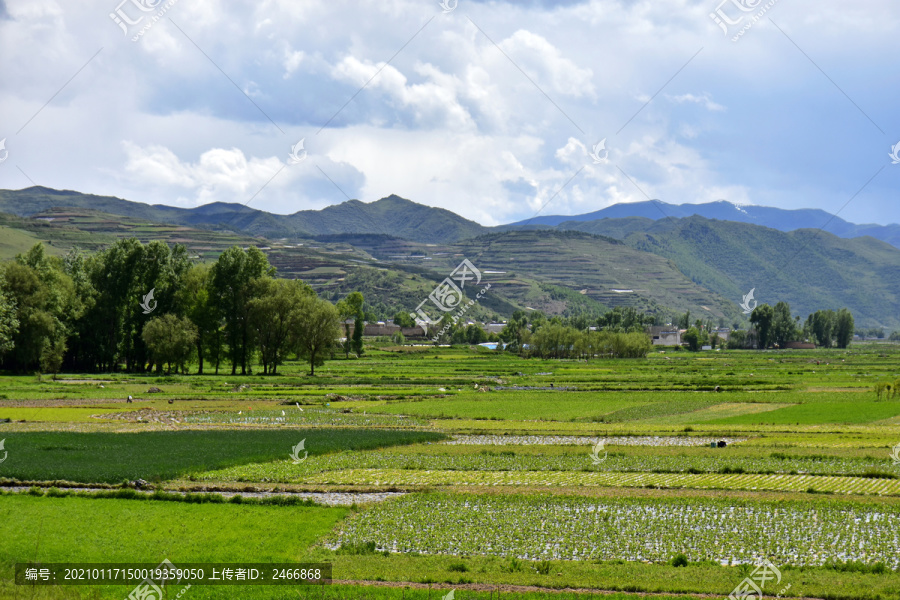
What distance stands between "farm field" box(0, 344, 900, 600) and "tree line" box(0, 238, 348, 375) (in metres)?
40.0

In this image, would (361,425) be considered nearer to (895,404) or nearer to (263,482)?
(263,482)

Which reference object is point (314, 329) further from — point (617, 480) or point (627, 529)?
point (627, 529)

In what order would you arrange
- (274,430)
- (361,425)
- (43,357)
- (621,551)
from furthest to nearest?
1. (43,357)
2. (361,425)
3. (274,430)
4. (621,551)

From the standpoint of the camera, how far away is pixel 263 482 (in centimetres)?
3347

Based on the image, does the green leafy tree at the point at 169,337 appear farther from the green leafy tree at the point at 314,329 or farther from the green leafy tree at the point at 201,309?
the green leafy tree at the point at 314,329

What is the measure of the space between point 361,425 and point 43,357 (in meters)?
60.2

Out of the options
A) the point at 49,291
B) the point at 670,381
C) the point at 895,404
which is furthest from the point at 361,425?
the point at 49,291

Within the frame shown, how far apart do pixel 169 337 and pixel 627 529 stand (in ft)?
284

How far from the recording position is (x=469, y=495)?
3020cm

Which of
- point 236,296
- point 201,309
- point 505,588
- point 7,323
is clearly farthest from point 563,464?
point 236,296

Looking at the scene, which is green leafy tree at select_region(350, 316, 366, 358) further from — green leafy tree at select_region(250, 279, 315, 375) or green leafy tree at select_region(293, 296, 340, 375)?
green leafy tree at select_region(250, 279, 315, 375)

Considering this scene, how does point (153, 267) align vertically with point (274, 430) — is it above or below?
above

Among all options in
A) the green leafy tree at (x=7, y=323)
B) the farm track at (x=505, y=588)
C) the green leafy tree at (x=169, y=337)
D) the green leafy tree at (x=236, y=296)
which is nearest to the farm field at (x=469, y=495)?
the farm track at (x=505, y=588)

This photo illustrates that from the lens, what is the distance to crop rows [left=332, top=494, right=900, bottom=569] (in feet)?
72.3
